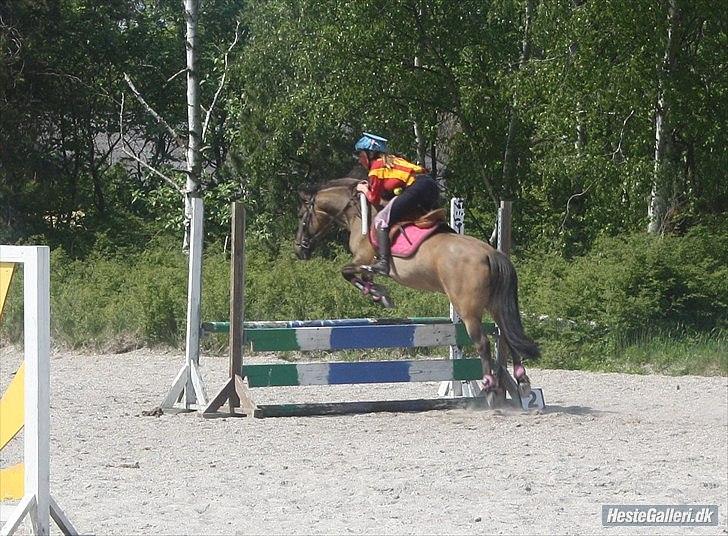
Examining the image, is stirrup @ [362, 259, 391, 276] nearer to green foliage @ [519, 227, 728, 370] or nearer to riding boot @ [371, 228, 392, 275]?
riding boot @ [371, 228, 392, 275]

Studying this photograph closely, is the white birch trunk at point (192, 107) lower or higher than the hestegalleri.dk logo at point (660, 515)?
higher

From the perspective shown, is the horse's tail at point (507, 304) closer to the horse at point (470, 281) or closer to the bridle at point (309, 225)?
the horse at point (470, 281)

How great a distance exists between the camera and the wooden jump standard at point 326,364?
→ 9.52 metres

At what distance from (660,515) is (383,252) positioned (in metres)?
4.49

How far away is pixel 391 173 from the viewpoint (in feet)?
32.6

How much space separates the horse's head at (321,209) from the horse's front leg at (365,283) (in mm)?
633

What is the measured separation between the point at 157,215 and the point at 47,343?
1997 cm

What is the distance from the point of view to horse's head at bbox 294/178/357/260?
10.7 meters

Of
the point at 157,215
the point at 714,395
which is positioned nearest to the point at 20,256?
the point at 714,395

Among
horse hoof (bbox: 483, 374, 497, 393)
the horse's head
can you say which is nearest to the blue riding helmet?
the horse's head

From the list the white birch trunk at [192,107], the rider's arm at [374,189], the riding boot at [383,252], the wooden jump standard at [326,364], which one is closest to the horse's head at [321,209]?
the rider's arm at [374,189]

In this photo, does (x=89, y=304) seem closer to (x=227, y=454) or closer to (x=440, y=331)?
(x=440, y=331)

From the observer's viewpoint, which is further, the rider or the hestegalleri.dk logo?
the rider

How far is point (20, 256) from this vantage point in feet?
16.3
